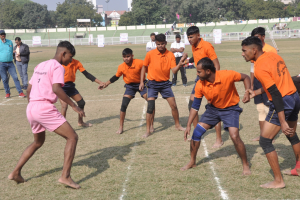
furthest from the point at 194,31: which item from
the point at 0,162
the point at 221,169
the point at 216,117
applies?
the point at 0,162

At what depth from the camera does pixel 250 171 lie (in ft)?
17.4

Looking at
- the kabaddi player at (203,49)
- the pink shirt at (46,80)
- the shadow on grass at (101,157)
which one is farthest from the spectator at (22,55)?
the pink shirt at (46,80)

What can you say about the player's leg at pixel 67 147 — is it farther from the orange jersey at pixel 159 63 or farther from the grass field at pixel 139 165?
the orange jersey at pixel 159 63

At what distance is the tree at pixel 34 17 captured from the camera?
108 m

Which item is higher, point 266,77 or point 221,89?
point 266,77

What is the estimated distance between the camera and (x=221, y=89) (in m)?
5.19

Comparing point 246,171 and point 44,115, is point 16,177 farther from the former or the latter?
point 246,171

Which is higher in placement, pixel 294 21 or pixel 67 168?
pixel 294 21

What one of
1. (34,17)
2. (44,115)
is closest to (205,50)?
(44,115)

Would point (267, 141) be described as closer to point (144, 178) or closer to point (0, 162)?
point (144, 178)

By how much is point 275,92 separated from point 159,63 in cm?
382

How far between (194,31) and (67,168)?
12.0ft

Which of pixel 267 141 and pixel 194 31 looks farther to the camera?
pixel 194 31

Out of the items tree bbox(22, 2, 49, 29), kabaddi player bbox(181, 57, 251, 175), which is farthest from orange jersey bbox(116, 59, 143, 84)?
tree bbox(22, 2, 49, 29)
